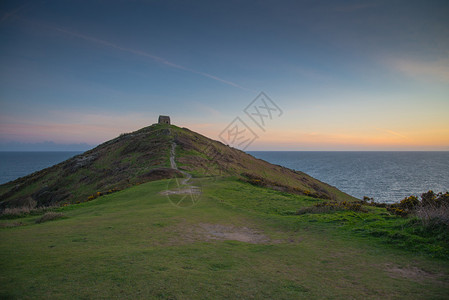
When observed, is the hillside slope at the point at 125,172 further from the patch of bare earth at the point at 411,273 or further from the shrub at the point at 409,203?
the patch of bare earth at the point at 411,273

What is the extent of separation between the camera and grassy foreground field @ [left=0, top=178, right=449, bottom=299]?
588cm

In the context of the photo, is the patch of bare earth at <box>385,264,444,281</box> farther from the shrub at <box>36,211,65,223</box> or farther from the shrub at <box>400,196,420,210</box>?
the shrub at <box>36,211,65,223</box>

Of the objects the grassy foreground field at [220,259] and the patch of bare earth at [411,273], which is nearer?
the grassy foreground field at [220,259]

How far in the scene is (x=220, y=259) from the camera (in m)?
8.08

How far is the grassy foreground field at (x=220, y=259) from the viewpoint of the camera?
5875 millimetres

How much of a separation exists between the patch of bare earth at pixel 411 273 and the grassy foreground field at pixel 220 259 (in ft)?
0.08

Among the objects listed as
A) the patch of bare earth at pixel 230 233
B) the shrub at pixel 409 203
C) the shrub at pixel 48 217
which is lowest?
the shrub at pixel 409 203

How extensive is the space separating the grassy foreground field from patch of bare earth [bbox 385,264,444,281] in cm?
2

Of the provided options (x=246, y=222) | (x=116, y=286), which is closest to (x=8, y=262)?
(x=116, y=286)

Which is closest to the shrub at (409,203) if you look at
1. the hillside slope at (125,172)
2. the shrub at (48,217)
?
the hillside slope at (125,172)

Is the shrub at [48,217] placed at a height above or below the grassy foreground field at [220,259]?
above

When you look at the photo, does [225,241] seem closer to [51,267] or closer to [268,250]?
[268,250]

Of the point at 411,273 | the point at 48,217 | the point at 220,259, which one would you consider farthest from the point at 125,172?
the point at 411,273

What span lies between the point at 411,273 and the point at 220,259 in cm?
564
